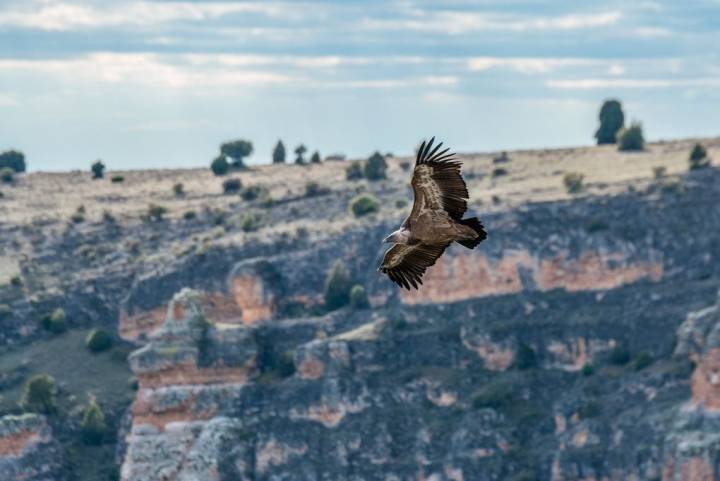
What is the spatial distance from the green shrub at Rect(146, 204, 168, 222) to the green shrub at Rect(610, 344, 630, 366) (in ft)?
147

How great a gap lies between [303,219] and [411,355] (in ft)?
79.9

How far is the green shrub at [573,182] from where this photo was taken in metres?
166

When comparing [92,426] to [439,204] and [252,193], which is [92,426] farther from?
[439,204]

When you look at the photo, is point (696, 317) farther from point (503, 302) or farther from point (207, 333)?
point (207, 333)

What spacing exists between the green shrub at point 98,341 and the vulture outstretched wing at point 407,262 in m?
115

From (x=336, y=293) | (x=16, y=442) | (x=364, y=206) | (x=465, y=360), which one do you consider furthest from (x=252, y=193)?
(x=16, y=442)

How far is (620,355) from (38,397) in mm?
35295

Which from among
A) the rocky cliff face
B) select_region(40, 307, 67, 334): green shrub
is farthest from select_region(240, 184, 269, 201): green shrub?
select_region(40, 307, 67, 334): green shrub

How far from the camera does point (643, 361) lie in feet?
496

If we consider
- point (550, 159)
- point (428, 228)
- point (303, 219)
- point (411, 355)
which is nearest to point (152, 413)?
point (411, 355)

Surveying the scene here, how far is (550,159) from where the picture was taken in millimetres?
183000

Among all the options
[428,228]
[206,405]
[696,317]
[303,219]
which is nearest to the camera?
[428,228]

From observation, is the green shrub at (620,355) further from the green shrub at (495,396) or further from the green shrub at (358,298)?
the green shrub at (358,298)

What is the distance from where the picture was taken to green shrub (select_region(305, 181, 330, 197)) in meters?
184
